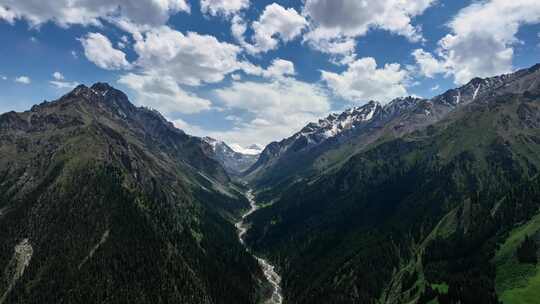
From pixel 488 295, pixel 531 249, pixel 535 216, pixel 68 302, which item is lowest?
pixel 68 302

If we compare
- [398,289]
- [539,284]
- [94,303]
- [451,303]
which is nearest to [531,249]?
[539,284]

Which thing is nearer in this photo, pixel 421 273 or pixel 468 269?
pixel 468 269

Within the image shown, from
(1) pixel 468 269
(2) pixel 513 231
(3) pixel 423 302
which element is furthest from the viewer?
(2) pixel 513 231

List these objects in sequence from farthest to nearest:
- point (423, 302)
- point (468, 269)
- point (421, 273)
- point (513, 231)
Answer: point (421, 273), point (513, 231), point (468, 269), point (423, 302)

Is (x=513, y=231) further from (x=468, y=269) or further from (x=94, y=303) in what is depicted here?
(x=94, y=303)

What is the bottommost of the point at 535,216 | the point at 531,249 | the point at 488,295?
the point at 488,295

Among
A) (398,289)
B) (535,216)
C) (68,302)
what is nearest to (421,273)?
(398,289)

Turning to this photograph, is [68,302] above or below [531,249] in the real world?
below

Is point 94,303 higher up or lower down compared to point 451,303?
lower down

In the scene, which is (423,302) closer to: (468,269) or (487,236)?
(468,269)
